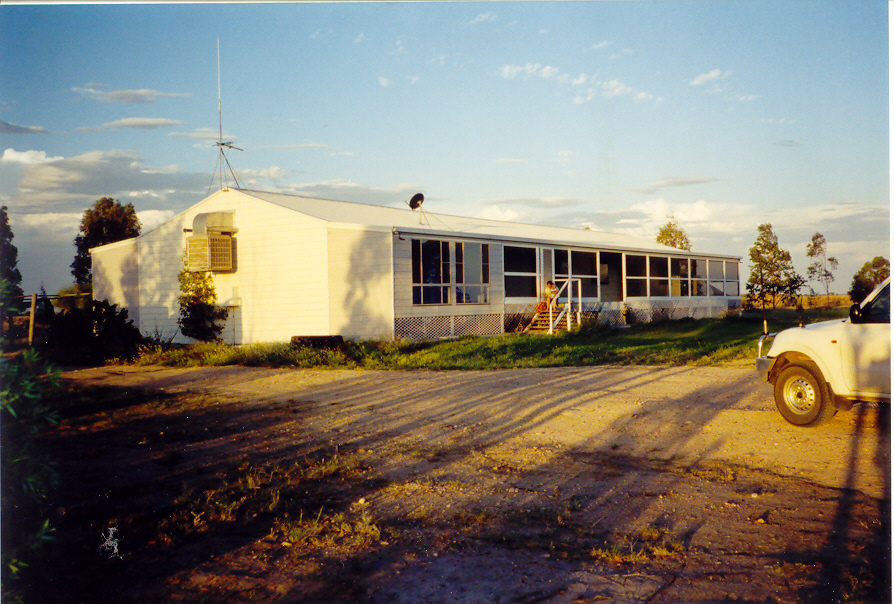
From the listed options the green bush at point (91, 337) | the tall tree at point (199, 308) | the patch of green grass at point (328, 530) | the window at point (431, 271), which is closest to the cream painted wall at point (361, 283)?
the window at point (431, 271)

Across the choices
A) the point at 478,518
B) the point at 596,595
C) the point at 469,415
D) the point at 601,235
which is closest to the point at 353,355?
the point at 469,415

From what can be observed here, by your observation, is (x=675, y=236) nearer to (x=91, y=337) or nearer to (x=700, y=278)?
(x=700, y=278)

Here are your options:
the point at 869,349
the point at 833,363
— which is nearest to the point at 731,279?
the point at 833,363

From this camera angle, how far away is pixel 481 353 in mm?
16766

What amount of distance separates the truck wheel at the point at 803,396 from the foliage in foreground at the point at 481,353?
665 cm

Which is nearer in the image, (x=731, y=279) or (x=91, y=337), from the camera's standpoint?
(x=91, y=337)

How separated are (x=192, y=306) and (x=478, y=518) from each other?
58.2 feet

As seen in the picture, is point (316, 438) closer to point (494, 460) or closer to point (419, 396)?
point (494, 460)

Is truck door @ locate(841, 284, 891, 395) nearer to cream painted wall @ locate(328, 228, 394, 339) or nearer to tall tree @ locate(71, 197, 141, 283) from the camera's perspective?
cream painted wall @ locate(328, 228, 394, 339)

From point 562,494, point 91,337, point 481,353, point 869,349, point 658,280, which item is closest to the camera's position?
point 562,494

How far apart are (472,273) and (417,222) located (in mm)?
3846

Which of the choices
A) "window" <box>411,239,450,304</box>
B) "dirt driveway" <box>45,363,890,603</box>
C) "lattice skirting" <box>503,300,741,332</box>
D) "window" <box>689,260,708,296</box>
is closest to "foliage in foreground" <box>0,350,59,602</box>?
"dirt driveway" <box>45,363,890,603</box>

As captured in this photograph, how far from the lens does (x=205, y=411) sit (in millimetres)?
9953

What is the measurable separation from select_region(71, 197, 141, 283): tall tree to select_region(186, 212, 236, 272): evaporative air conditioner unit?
20293 mm
